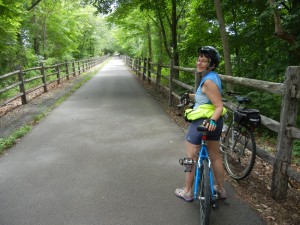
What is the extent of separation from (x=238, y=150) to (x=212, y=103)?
155 centimetres

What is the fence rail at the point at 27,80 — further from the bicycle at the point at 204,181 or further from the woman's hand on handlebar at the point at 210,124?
the woman's hand on handlebar at the point at 210,124

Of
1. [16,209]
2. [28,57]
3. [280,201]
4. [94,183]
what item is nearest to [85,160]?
[94,183]

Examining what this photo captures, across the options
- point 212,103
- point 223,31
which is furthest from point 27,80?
point 212,103

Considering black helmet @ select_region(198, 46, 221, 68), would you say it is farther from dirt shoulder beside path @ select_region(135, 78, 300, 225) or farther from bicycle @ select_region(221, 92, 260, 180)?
dirt shoulder beside path @ select_region(135, 78, 300, 225)

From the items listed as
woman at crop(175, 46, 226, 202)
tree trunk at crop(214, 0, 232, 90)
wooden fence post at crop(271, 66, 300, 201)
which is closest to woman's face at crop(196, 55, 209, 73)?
woman at crop(175, 46, 226, 202)

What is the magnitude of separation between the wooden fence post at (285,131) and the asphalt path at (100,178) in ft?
1.65

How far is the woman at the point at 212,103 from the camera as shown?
109 inches

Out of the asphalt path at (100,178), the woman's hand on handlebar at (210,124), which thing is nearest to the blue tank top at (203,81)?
the woman's hand on handlebar at (210,124)

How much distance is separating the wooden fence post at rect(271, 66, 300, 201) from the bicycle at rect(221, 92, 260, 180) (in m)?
0.33

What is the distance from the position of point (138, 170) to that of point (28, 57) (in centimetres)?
1331

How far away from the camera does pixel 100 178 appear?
13.2 feet

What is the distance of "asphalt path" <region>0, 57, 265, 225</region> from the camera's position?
311 centimetres

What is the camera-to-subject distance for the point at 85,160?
4.68m

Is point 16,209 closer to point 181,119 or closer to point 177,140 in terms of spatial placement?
point 177,140
